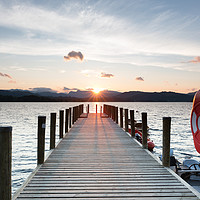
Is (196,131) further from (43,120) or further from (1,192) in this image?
(1,192)

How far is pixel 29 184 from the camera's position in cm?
471

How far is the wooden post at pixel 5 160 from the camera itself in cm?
343

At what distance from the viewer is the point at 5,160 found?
11.4 feet

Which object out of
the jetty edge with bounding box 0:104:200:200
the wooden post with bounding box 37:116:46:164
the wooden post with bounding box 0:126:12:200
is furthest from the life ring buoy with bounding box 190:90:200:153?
the wooden post with bounding box 0:126:12:200

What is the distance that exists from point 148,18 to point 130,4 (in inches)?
80.2

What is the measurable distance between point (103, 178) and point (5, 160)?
94.4 inches

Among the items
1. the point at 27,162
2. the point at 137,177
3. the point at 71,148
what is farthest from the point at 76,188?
the point at 27,162

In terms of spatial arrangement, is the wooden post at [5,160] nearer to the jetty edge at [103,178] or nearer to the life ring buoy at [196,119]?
the jetty edge at [103,178]

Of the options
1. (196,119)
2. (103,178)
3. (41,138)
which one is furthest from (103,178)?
(196,119)

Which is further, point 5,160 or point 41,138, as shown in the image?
→ point 41,138

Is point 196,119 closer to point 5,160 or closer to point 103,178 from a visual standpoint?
point 103,178

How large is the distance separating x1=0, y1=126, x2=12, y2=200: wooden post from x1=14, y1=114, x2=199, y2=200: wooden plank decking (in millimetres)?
651

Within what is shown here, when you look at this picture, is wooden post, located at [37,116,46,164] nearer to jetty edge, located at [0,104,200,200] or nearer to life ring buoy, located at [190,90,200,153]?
jetty edge, located at [0,104,200,200]

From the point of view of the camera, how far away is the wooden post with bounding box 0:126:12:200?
11.3 ft
